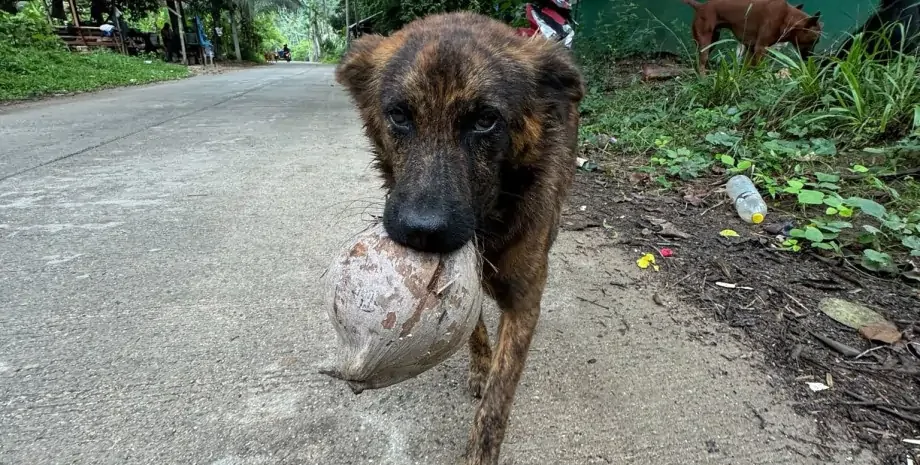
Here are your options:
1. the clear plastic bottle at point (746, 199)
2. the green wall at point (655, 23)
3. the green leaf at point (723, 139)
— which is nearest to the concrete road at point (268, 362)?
the clear plastic bottle at point (746, 199)

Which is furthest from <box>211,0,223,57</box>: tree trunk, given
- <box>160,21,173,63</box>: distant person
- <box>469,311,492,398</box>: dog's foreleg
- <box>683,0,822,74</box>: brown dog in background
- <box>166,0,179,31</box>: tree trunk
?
<box>469,311,492,398</box>: dog's foreleg

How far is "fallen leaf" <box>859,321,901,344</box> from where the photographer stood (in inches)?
86.1

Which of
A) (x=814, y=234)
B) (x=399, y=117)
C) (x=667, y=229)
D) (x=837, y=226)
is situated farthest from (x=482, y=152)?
(x=837, y=226)

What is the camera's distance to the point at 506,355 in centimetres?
184

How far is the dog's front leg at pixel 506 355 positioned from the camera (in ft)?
5.60

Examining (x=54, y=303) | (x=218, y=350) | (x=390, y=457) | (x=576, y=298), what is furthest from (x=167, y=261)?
(x=576, y=298)

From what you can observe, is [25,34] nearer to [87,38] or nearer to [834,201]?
[87,38]

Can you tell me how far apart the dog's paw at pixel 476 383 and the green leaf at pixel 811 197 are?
107 inches

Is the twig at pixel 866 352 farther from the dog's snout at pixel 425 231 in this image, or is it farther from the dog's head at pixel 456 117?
the dog's snout at pixel 425 231

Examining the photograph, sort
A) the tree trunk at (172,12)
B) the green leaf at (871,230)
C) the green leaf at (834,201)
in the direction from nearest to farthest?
the green leaf at (871,230), the green leaf at (834,201), the tree trunk at (172,12)

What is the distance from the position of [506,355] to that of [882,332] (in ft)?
6.02

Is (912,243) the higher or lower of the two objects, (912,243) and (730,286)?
the higher

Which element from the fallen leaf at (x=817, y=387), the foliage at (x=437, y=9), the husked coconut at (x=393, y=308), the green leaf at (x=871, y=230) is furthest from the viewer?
the foliage at (x=437, y=9)

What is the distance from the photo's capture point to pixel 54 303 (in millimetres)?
2455
